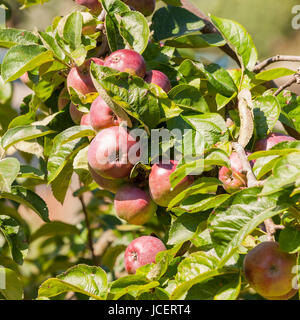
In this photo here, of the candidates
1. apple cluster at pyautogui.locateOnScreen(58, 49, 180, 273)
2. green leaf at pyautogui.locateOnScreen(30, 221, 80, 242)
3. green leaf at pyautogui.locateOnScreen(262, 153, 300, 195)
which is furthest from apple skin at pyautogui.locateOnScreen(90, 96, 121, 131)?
green leaf at pyautogui.locateOnScreen(30, 221, 80, 242)

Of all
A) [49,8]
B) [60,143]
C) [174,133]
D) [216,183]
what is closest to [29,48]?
[60,143]

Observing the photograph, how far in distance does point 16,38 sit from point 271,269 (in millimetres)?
650

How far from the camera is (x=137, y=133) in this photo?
79cm

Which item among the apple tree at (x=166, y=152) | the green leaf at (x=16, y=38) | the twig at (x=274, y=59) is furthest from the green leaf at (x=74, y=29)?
the twig at (x=274, y=59)

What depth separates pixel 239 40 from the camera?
92 cm

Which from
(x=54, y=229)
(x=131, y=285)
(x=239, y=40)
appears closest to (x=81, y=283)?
(x=131, y=285)

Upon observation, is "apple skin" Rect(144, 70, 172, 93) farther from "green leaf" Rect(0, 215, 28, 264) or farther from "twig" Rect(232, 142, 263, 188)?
"green leaf" Rect(0, 215, 28, 264)

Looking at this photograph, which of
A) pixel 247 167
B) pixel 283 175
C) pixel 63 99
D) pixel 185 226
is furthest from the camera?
pixel 63 99

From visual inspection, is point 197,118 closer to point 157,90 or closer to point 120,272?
point 157,90

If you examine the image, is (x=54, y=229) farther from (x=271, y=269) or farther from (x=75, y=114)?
(x=271, y=269)

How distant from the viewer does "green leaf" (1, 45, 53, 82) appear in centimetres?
85

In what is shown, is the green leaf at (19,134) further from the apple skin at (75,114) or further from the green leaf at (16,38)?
the green leaf at (16,38)

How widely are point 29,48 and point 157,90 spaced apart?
262mm

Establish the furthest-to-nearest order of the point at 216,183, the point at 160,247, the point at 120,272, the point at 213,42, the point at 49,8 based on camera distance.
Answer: the point at 49,8 < the point at 120,272 < the point at 213,42 < the point at 160,247 < the point at 216,183
